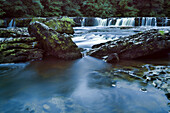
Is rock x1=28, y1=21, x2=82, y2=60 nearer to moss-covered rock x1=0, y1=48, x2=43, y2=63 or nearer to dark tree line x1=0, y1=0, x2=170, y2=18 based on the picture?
moss-covered rock x1=0, y1=48, x2=43, y2=63

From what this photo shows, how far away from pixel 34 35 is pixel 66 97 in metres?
3.55

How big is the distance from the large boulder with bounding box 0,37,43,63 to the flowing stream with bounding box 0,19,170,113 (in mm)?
300

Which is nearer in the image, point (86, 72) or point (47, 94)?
point (47, 94)

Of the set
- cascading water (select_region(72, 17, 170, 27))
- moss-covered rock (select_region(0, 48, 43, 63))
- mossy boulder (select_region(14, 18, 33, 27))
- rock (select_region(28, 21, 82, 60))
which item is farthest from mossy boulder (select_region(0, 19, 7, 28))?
moss-covered rock (select_region(0, 48, 43, 63))

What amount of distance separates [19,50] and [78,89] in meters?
2.80

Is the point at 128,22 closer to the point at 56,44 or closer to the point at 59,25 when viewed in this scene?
the point at 59,25

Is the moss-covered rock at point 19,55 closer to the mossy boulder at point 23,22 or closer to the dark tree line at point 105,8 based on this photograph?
the mossy boulder at point 23,22

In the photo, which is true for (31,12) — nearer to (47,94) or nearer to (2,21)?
(2,21)

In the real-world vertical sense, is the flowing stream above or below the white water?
below

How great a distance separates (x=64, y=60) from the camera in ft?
15.2

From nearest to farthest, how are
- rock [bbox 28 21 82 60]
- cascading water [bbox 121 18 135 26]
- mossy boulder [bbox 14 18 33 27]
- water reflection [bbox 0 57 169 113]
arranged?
water reflection [bbox 0 57 169 113] → rock [bbox 28 21 82 60] → mossy boulder [bbox 14 18 33 27] → cascading water [bbox 121 18 135 26]

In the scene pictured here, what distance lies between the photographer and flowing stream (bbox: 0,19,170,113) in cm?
217

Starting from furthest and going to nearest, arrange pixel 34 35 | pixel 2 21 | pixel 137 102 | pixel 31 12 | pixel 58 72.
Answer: pixel 31 12 → pixel 2 21 → pixel 34 35 → pixel 58 72 → pixel 137 102

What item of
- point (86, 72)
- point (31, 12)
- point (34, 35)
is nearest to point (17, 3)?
point (31, 12)
